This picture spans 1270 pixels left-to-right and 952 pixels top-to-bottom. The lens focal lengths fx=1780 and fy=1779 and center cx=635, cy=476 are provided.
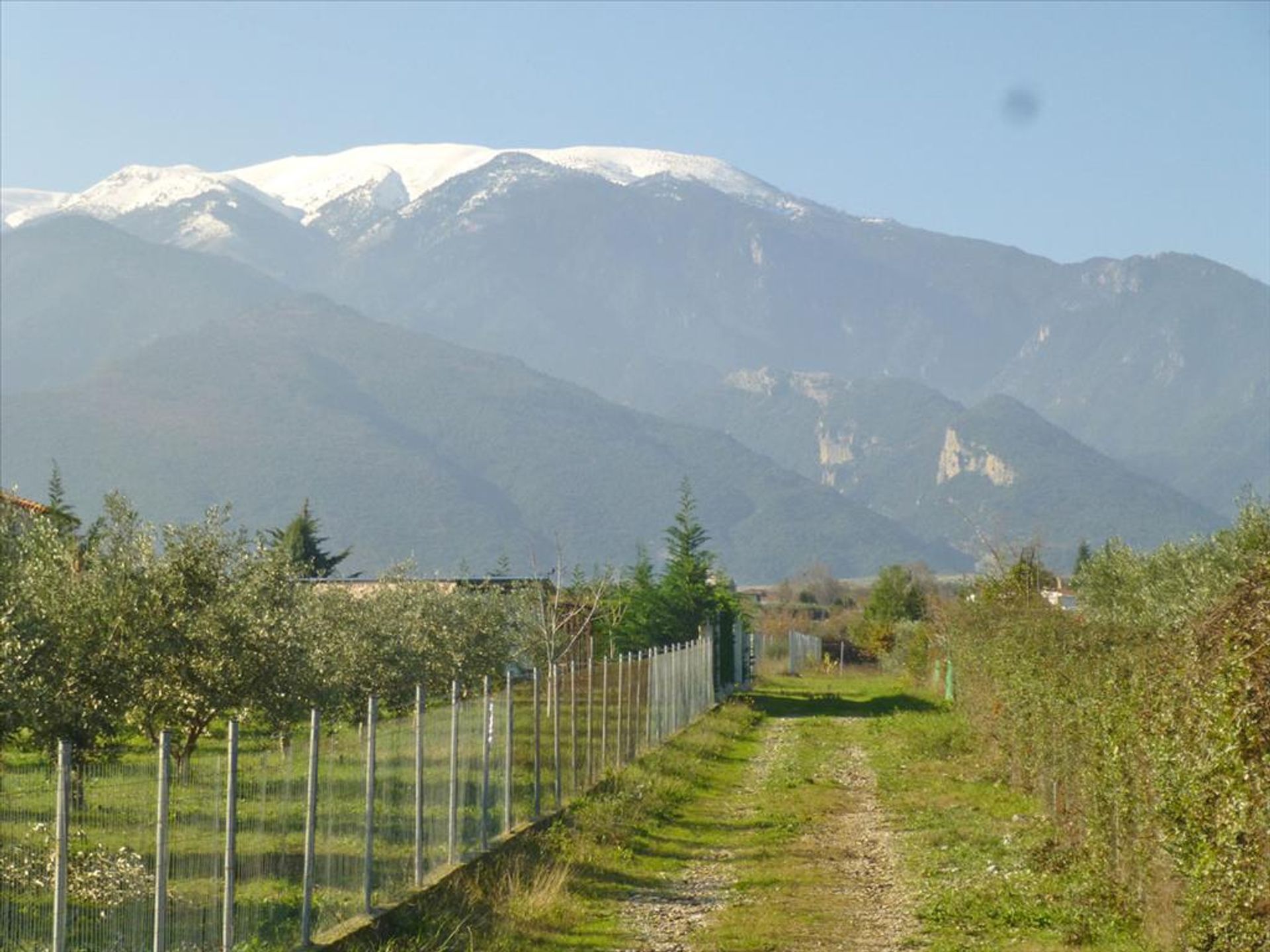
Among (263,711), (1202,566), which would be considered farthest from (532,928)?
(1202,566)

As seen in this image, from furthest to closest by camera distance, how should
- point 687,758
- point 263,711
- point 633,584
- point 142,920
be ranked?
point 633,584, point 687,758, point 263,711, point 142,920

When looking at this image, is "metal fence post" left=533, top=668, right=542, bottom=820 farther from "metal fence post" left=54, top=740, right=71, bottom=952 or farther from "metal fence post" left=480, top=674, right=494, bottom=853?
"metal fence post" left=54, top=740, right=71, bottom=952

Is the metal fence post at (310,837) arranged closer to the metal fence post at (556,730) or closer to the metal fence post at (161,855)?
the metal fence post at (161,855)

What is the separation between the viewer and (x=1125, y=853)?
12.8 m

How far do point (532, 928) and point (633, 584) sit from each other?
4029cm

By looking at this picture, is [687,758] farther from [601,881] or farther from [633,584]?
[633,584]

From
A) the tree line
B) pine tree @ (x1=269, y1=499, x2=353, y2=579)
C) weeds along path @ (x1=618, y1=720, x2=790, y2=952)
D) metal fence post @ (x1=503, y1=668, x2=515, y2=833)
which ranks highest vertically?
pine tree @ (x1=269, y1=499, x2=353, y2=579)

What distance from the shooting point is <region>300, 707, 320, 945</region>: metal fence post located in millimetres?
11227

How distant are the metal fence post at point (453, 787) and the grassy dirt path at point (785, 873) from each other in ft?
1.18

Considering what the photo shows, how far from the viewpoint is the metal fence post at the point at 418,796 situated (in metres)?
14.0

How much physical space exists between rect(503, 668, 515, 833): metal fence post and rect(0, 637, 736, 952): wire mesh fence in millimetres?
29

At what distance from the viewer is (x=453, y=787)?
1512 centimetres

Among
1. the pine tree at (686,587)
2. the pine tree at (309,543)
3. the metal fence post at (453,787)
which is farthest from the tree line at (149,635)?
the pine tree at (309,543)

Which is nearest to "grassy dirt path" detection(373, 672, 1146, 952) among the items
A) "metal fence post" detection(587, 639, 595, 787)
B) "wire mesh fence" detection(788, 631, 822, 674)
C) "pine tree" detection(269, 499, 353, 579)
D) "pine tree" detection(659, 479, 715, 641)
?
"metal fence post" detection(587, 639, 595, 787)
